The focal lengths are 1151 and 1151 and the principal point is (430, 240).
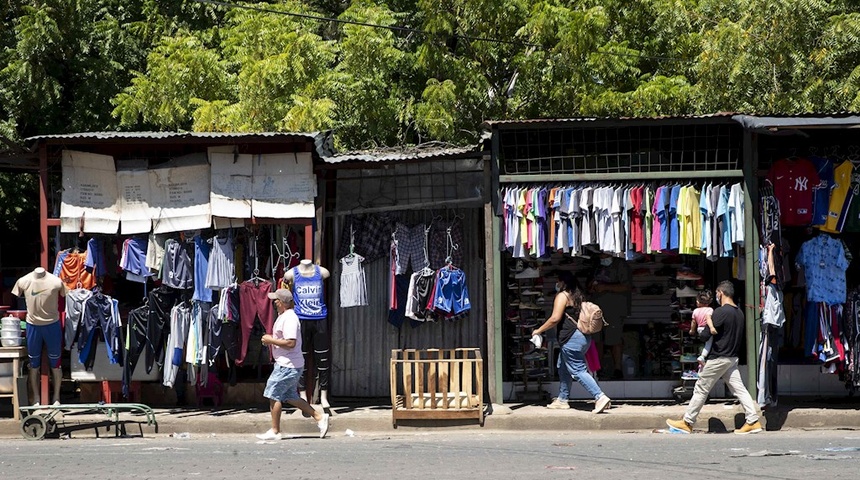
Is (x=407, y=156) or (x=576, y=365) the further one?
(x=407, y=156)

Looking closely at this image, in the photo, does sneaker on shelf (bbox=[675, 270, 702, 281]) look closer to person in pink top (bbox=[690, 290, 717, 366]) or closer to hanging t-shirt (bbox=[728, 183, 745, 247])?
person in pink top (bbox=[690, 290, 717, 366])

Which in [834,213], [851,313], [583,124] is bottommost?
[851,313]

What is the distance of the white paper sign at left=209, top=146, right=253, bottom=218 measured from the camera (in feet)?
44.9

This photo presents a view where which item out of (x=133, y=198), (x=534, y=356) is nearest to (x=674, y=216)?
(x=534, y=356)

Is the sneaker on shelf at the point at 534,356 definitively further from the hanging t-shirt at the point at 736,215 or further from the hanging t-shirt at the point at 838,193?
the hanging t-shirt at the point at 838,193

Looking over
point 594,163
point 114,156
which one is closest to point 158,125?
point 114,156

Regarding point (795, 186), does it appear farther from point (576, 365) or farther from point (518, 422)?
point (518, 422)

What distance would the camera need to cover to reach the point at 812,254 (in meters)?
13.5

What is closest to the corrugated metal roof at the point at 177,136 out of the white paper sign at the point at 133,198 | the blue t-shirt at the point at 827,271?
the white paper sign at the point at 133,198

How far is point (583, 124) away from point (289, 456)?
509cm

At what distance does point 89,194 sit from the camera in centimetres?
1382

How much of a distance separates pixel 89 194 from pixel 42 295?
135cm

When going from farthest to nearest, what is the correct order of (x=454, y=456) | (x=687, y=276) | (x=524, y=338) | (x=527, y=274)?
(x=524, y=338), (x=527, y=274), (x=687, y=276), (x=454, y=456)

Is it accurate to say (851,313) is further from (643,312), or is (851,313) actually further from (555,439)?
(555,439)
